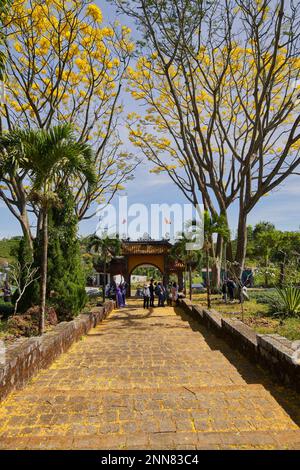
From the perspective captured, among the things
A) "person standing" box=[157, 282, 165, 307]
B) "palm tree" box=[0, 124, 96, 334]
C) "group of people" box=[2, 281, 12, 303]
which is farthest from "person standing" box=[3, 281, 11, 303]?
"palm tree" box=[0, 124, 96, 334]

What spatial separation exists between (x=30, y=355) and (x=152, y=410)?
222 cm

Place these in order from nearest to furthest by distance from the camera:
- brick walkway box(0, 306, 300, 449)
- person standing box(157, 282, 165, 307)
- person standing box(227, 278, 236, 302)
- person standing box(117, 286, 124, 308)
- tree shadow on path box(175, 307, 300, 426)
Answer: brick walkway box(0, 306, 300, 449) → tree shadow on path box(175, 307, 300, 426) → person standing box(227, 278, 236, 302) → person standing box(157, 282, 165, 307) → person standing box(117, 286, 124, 308)

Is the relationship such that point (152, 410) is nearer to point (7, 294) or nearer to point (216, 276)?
point (7, 294)

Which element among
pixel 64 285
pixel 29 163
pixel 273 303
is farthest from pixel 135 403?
pixel 273 303

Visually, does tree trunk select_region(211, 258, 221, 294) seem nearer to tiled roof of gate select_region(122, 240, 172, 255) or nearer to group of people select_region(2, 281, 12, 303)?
tiled roof of gate select_region(122, 240, 172, 255)

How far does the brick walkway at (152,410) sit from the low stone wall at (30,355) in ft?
0.58

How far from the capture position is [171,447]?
269 centimetres

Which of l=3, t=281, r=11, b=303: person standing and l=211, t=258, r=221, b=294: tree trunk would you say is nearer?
l=3, t=281, r=11, b=303: person standing

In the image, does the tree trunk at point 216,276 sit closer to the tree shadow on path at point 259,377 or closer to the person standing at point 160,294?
the person standing at point 160,294

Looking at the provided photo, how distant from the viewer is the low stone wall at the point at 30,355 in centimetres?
398

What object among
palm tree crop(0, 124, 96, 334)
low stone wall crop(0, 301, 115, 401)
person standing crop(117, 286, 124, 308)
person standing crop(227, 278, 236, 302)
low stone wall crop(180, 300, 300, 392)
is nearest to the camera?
low stone wall crop(0, 301, 115, 401)

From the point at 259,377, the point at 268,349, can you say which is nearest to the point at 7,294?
the point at 259,377

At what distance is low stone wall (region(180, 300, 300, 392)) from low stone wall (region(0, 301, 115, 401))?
3140 mm

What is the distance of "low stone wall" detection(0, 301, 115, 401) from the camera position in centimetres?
398
